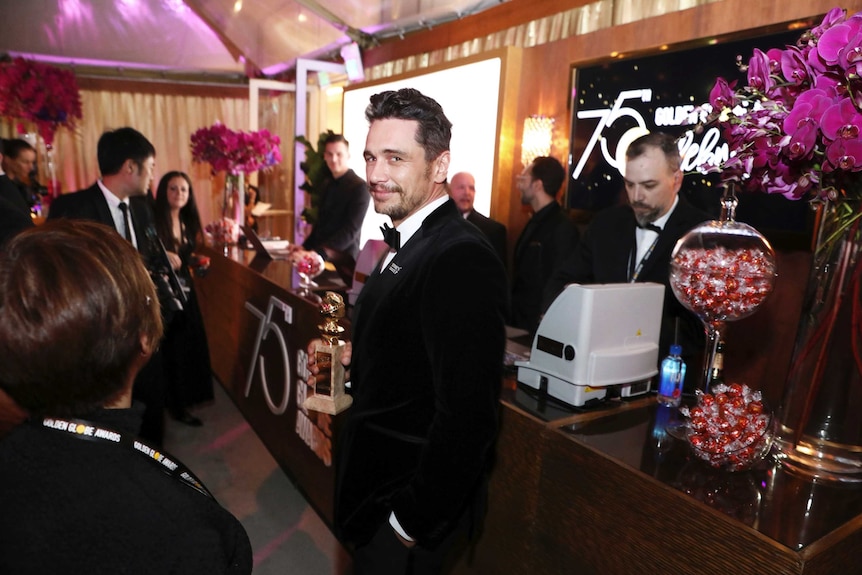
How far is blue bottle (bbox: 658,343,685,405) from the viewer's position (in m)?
1.57

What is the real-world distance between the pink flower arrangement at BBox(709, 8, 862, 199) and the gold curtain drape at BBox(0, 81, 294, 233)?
24.4 feet

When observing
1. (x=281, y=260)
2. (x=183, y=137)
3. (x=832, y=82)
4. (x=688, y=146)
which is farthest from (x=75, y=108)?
(x=832, y=82)

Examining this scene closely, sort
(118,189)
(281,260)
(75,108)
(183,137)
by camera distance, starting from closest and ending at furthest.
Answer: (118,189)
(281,260)
(75,108)
(183,137)

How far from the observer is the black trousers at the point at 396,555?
1354 mm

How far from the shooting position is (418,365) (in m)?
1.28

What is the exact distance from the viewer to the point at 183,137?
8641 millimetres

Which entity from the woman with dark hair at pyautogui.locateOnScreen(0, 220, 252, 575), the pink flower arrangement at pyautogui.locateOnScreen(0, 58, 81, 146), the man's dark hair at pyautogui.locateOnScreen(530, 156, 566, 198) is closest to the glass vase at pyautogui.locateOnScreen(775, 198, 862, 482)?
the woman with dark hair at pyautogui.locateOnScreen(0, 220, 252, 575)

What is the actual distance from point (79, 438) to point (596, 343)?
3.79 ft

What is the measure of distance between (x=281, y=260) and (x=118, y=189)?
1399 millimetres

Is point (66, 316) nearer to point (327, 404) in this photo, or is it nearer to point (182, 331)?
point (327, 404)

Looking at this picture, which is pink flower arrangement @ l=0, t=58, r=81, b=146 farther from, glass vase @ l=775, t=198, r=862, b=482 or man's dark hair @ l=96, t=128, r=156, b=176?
glass vase @ l=775, t=198, r=862, b=482

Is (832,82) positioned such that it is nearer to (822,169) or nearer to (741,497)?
(822,169)

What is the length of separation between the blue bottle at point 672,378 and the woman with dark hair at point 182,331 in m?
2.75

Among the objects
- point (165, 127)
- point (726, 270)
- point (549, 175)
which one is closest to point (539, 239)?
point (549, 175)
